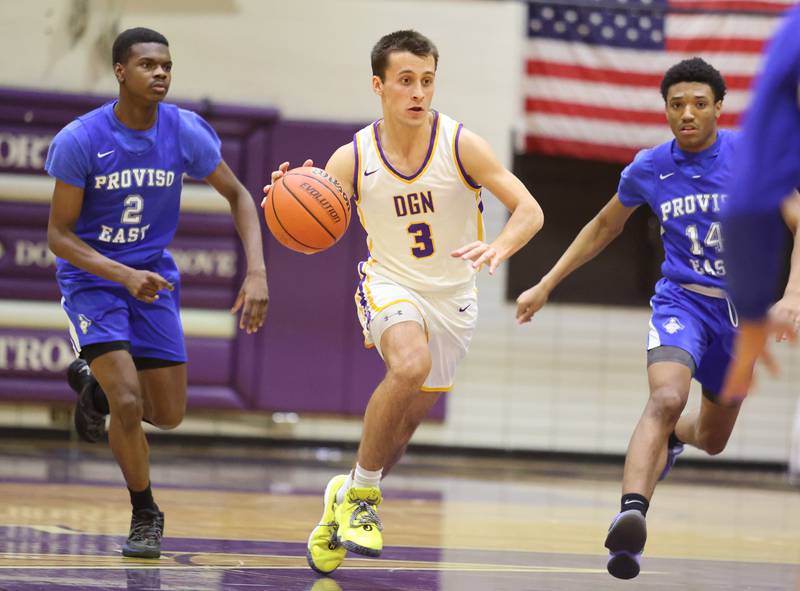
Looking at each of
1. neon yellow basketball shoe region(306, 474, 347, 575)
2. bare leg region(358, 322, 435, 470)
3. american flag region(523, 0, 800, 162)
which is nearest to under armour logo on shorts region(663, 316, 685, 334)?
bare leg region(358, 322, 435, 470)

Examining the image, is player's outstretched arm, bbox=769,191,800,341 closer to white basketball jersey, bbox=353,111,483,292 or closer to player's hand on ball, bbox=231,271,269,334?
white basketball jersey, bbox=353,111,483,292

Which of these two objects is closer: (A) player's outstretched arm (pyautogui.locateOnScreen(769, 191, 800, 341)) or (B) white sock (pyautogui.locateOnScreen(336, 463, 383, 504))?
(A) player's outstretched arm (pyautogui.locateOnScreen(769, 191, 800, 341))

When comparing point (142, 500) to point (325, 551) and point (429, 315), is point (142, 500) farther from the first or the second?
point (429, 315)

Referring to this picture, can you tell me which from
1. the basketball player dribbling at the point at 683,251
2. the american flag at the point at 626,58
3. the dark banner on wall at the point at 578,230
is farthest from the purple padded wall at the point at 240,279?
the basketball player dribbling at the point at 683,251

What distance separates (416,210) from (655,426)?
1.36m

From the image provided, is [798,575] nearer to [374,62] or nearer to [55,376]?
[374,62]

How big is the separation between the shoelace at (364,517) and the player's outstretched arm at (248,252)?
864 millimetres

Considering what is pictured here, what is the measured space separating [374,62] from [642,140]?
6147mm

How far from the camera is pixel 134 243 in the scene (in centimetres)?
594

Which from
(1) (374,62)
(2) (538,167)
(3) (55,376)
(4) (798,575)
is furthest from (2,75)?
(4) (798,575)

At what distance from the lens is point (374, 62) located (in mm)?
5805

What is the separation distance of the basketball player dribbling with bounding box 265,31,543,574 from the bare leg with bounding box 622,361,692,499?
809 millimetres

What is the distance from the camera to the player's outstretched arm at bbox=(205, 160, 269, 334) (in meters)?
5.70

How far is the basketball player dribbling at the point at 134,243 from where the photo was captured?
557 centimetres
